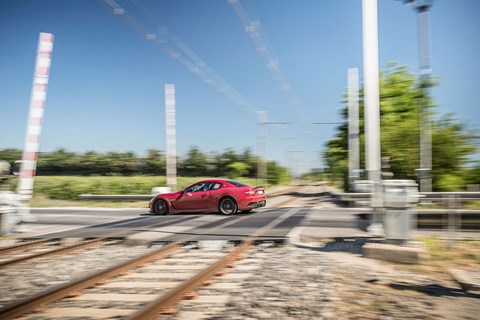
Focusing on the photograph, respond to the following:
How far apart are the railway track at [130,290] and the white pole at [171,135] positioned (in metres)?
12.6

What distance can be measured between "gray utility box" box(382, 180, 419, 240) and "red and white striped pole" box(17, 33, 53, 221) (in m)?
8.27

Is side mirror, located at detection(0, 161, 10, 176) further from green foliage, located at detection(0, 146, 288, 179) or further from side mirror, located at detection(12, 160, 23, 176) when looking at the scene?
green foliage, located at detection(0, 146, 288, 179)

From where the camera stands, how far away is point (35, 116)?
31.6 ft

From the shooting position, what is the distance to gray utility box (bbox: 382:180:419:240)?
6.41 meters

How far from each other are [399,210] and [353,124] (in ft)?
64.1

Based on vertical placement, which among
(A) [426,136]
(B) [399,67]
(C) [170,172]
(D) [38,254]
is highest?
(B) [399,67]

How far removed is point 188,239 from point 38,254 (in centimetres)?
298

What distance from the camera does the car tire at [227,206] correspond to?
13.7 m

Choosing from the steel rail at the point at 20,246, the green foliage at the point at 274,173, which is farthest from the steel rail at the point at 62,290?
the green foliage at the point at 274,173

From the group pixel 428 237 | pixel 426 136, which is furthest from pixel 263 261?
pixel 426 136

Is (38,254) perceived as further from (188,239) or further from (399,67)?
(399,67)

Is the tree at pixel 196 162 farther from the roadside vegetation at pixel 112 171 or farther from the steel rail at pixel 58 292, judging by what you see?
the steel rail at pixel 58 292

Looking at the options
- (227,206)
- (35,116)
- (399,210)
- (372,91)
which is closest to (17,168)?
(35,116)

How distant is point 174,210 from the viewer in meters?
14.6
